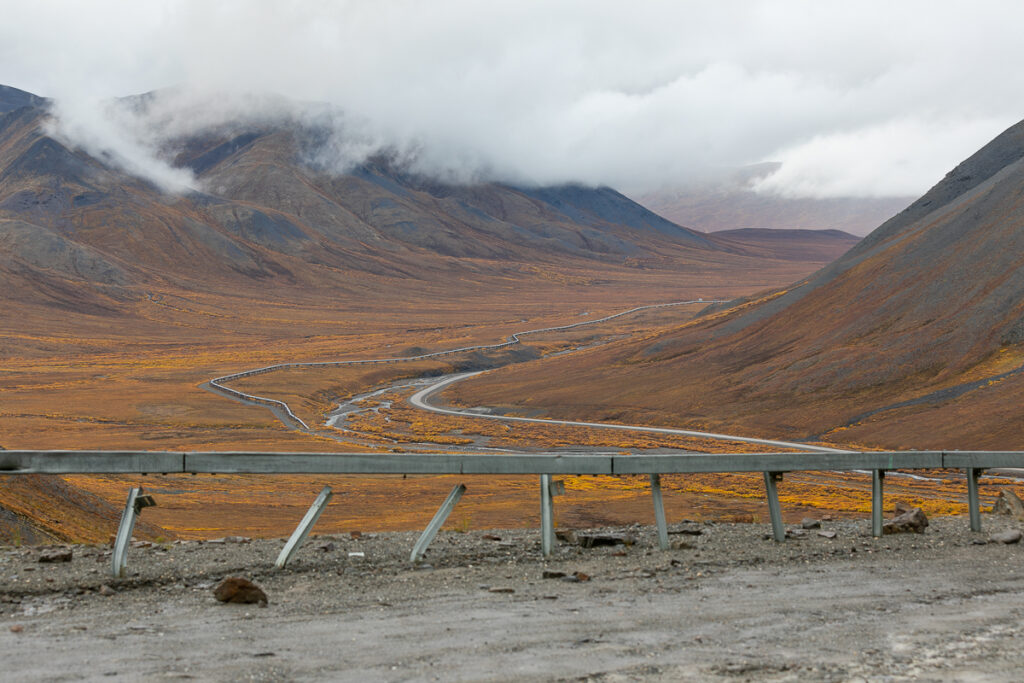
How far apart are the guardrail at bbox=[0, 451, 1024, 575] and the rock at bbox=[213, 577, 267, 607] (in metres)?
1.34

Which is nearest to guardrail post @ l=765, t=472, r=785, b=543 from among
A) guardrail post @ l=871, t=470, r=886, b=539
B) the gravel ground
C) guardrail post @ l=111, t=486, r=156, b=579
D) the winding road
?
the gravel ground

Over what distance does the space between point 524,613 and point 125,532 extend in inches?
177

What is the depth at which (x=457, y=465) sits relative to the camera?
11250 mm

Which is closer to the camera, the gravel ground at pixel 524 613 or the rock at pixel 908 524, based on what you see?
the gravel ground at pixel 524 613

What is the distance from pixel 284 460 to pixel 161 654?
3.61m

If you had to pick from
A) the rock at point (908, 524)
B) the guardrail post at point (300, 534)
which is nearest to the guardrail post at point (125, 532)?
the guardrail post at point (300, 534)

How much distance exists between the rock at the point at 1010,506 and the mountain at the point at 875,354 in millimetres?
37379

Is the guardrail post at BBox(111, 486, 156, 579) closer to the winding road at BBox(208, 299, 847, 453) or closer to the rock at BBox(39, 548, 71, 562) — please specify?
the rock at BBox(39, 548, 71, 562)

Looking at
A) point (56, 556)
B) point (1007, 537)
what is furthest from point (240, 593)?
point (1007, 537)

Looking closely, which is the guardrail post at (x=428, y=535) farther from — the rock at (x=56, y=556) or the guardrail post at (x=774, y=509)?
the guardrail post at (x=774, y=509)

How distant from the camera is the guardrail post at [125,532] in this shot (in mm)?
9891

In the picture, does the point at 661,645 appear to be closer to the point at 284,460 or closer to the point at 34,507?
the point at 284,460

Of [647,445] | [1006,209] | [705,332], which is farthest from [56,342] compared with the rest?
[1006,209]

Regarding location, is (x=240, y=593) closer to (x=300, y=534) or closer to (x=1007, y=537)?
(x=300, y=534)
